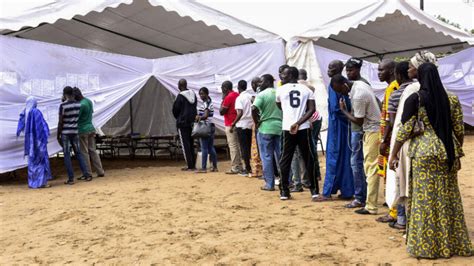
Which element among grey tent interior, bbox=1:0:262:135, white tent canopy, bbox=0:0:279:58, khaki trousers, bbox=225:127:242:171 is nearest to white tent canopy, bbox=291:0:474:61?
white tent canopy, bbox=0:0:279:58

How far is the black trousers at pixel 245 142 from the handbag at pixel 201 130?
0.77 m

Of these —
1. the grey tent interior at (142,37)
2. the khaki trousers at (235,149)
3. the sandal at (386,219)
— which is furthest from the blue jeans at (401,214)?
the grey tent interior at (142,37)

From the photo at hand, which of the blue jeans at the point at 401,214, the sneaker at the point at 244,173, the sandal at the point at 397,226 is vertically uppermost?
the blue jeans at the point at 401,214

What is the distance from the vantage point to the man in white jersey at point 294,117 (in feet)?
18.3

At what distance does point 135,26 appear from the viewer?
35.2ft

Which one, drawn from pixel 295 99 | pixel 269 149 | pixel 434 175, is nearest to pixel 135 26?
pixel 269 149

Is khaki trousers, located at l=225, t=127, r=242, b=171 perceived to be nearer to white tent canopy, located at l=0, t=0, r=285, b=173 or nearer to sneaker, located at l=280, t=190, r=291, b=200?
white tent canopy, located at l=0, t=0, r=285, b=173

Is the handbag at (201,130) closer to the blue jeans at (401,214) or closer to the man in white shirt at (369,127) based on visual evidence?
the man in white shirt at (369,127)

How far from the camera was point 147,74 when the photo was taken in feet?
31.9

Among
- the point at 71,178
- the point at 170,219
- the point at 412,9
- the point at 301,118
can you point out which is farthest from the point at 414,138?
the point at 412,9

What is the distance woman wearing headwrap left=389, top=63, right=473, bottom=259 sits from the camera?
11.2 feet

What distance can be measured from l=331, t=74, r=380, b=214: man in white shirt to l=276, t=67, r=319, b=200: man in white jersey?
2.34 ft

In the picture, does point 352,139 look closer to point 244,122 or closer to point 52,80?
point 244,122

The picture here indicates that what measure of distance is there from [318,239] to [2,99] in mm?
5788
